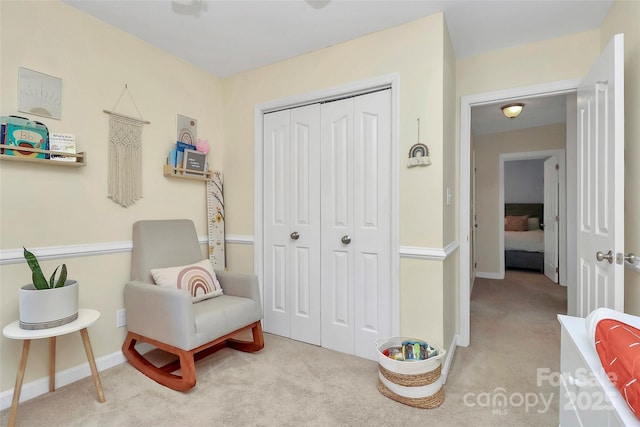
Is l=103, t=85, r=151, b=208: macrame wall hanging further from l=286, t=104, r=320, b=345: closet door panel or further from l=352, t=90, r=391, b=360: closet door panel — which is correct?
l=352, t=90, r=391, b=360: closet door panel

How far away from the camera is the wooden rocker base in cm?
183

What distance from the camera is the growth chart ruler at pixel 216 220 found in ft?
9.33

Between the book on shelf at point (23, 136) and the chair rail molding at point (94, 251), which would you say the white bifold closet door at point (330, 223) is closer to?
the chair rail molding at point (94, 251)

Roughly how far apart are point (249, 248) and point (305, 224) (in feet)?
2.08

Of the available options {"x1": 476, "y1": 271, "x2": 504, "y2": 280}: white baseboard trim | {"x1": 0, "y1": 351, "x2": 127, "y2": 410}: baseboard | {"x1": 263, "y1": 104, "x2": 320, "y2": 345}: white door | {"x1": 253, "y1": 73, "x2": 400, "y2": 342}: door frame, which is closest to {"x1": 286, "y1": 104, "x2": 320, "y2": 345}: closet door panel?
{"x1": 263, "y1": 104, "x2": 320, "y2": 345}: white door

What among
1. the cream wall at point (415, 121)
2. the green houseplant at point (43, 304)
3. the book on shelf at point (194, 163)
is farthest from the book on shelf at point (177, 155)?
the cream wall at point (415, 121)

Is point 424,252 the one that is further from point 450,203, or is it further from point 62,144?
point 62,144

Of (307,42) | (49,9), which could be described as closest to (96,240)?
(49,9)

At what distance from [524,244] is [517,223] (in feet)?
3.79

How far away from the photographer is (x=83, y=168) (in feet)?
6.72

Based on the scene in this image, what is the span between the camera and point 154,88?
245 cm

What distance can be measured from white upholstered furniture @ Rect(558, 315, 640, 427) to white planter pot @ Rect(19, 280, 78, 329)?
223cm

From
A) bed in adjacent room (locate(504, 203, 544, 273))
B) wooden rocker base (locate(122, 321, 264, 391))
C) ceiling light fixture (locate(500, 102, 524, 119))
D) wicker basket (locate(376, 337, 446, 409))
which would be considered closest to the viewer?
wicker basket (locate(376, 337, 446, 409))

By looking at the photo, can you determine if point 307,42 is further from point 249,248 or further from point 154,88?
point 249,248
